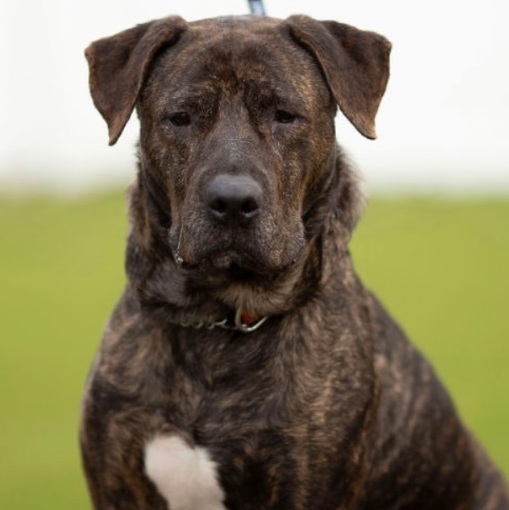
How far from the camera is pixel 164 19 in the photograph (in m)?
5.99

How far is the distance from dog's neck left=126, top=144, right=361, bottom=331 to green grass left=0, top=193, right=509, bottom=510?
2593 mm

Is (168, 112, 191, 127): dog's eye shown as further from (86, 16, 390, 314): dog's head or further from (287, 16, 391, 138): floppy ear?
(287, 16, 391, 138): floppy ear

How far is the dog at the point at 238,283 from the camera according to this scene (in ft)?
18.9

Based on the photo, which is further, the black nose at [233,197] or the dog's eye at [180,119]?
the dog's eye at [180,119]

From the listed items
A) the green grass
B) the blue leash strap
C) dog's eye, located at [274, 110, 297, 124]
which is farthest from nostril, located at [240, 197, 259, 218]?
the green grass

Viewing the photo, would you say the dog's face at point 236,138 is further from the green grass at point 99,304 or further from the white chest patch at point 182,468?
the green grass at point 99,304

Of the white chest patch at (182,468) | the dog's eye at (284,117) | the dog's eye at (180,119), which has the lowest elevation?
the white chest patch at (182,468)

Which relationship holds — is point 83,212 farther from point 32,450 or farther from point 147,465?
point 147,465

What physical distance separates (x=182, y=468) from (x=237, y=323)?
0.53 meters

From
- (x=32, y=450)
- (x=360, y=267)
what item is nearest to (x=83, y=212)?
(x=360, y=267)

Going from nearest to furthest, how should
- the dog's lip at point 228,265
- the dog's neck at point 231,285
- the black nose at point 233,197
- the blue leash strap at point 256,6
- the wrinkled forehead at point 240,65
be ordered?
the black nose at point 233,197 < the dog's lip at point 228,265 < the wrinkled forehead at point 240,65 < the dog's neck at point 231,285 < the blue leash strap at point 256,6

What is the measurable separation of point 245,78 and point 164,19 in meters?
0.38

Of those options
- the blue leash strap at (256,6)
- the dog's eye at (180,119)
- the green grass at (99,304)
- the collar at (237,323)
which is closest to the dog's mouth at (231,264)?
the collar at (237,323)

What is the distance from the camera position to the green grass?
31.7 ft
